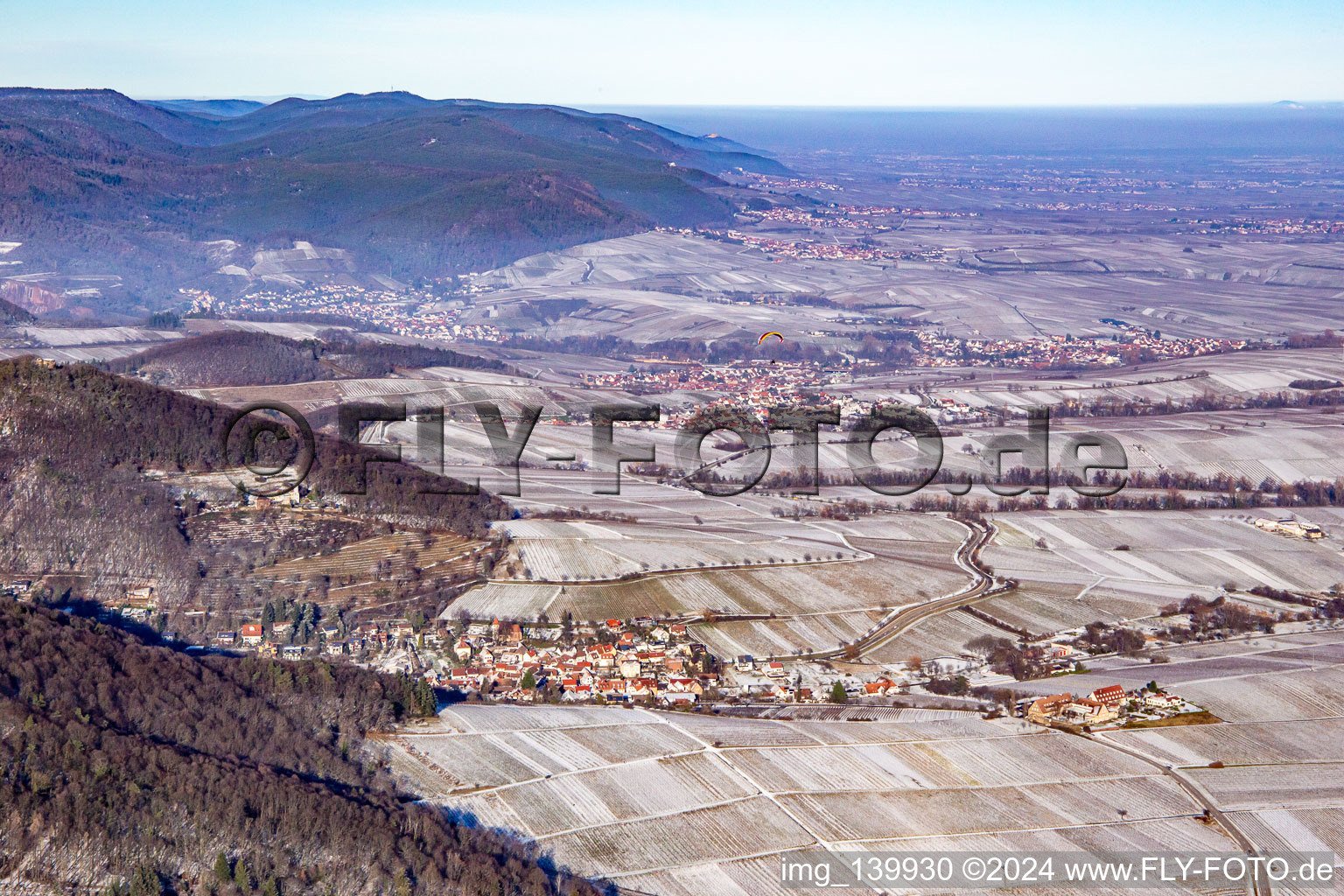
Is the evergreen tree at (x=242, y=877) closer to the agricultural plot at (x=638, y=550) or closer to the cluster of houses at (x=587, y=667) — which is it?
the cluster of houses at (x=587, y=667)

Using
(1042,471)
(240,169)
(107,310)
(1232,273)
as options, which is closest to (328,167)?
(240,169)

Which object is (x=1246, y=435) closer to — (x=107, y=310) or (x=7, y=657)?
(x=7, y=657)

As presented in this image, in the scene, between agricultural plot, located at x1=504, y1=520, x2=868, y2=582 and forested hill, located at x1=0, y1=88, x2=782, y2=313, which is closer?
agricultural plot, located at x1=504, y1=520, x2=868, y2=582

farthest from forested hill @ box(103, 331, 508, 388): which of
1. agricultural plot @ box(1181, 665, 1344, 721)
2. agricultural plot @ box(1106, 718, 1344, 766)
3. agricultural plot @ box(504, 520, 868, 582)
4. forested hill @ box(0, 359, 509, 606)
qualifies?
agricultural plot @ box(1106, 718, 1344, 766)

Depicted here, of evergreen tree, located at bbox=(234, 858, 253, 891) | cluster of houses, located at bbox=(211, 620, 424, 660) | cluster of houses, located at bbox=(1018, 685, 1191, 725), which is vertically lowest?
cluster of houses, located at bbox=(1018, 685, 1191, 725)

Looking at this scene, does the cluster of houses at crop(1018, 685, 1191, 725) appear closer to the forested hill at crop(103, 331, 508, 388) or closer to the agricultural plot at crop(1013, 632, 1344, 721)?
the agricultural plot at crop(1013, 632, 1344, 721)

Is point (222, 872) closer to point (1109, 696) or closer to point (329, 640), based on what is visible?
point (329, 640)
